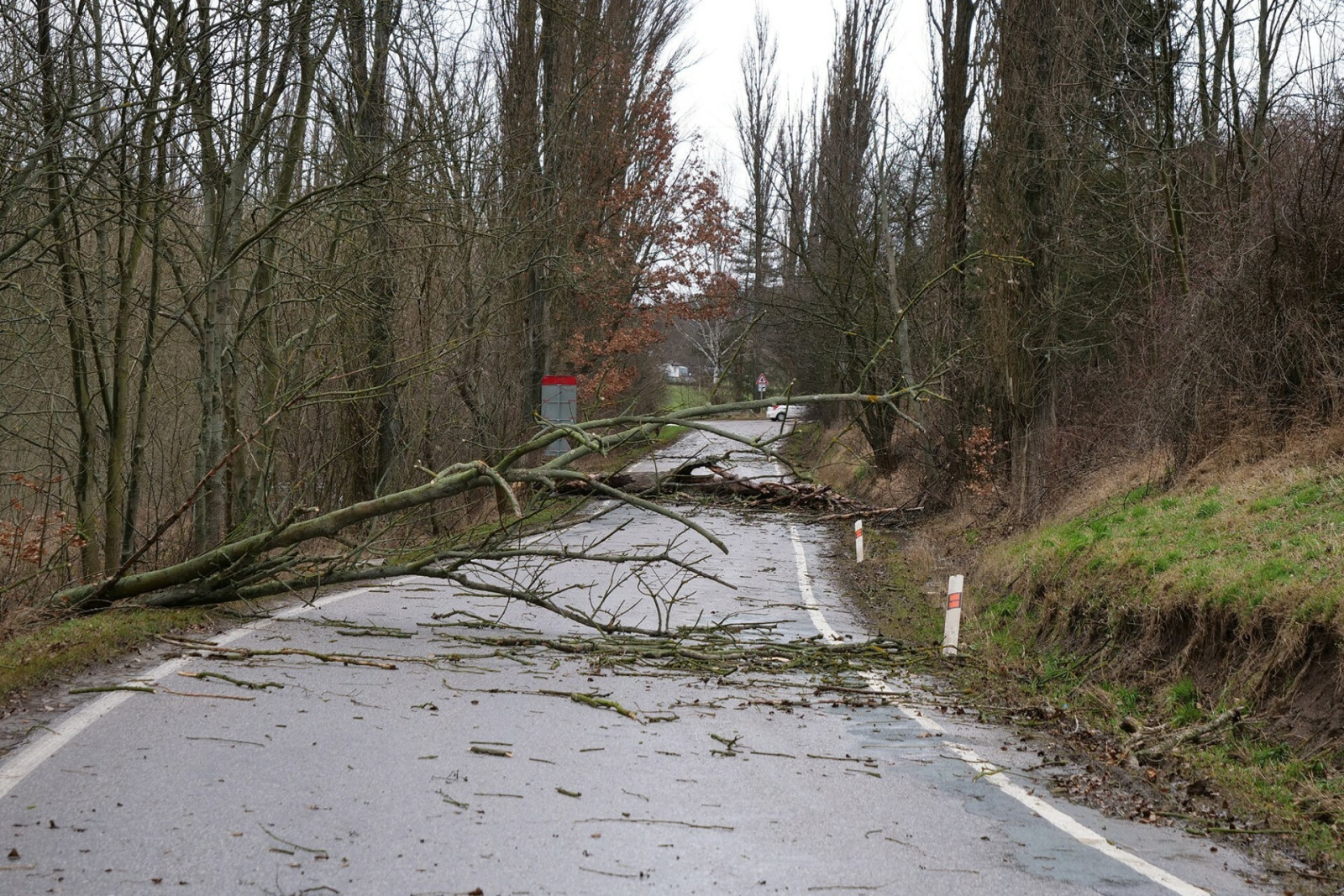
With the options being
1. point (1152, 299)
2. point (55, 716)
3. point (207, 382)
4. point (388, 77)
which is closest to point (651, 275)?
point (388, 77)

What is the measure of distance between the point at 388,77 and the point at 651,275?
18.6m

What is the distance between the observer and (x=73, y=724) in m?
6.75

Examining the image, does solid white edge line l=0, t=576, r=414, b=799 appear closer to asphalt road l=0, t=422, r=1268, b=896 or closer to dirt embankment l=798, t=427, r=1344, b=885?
asphalt road l=0, t=422, r=1268, b=896

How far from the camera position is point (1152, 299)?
18141 mm

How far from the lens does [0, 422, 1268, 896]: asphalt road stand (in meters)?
4.83

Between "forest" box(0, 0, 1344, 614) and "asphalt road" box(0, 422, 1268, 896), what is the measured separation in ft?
8.92

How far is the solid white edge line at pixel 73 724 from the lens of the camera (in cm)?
575

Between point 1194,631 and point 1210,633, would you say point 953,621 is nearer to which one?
point 1194,631

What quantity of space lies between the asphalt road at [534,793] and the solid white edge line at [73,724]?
2 cm

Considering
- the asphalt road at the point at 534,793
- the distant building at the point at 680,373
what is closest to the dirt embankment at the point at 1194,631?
the asphalt road at the point at 534,793

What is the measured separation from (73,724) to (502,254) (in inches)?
599

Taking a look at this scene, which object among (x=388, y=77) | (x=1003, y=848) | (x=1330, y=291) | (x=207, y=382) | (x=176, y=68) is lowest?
(x=1003, y=848)

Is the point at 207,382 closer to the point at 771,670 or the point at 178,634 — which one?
the point at 178,634

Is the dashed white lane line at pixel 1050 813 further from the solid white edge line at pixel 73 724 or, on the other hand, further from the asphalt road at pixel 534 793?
the solid white edge line at pixel 73 724
